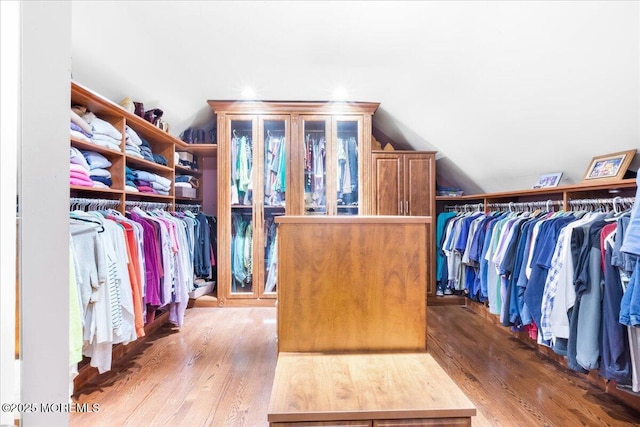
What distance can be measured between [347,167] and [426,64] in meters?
1.35

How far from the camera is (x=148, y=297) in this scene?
94.7 inches

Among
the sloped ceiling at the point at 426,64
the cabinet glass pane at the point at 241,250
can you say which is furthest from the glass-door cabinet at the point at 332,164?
the cabinet glass pane at the point at 241,250

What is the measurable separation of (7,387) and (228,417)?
4.92 feet

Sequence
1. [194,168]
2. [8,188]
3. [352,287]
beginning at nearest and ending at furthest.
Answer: [8,188], [352,287], [194,168]

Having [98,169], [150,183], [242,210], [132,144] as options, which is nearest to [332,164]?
[242,210]

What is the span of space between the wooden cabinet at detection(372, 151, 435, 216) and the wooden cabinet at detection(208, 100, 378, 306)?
0.51ft

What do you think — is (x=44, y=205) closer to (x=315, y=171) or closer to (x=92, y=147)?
(x=92, y=147)

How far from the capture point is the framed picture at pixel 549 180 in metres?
2.66

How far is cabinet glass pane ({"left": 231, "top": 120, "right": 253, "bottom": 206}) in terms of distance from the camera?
11.9 ft

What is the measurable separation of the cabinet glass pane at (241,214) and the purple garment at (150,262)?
3.76 feet

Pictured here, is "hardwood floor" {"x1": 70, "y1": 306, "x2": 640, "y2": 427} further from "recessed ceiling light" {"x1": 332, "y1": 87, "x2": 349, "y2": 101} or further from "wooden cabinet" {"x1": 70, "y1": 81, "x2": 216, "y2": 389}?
"recessed ceiling light" {"x1": 332, "y1": 87, "x2": 349, "y2": 101}

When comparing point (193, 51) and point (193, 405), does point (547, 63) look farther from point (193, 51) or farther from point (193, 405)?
point (193, 405)

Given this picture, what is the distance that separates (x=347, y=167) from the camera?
3.68 meters

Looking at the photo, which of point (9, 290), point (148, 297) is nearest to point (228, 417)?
point (148, 297)
